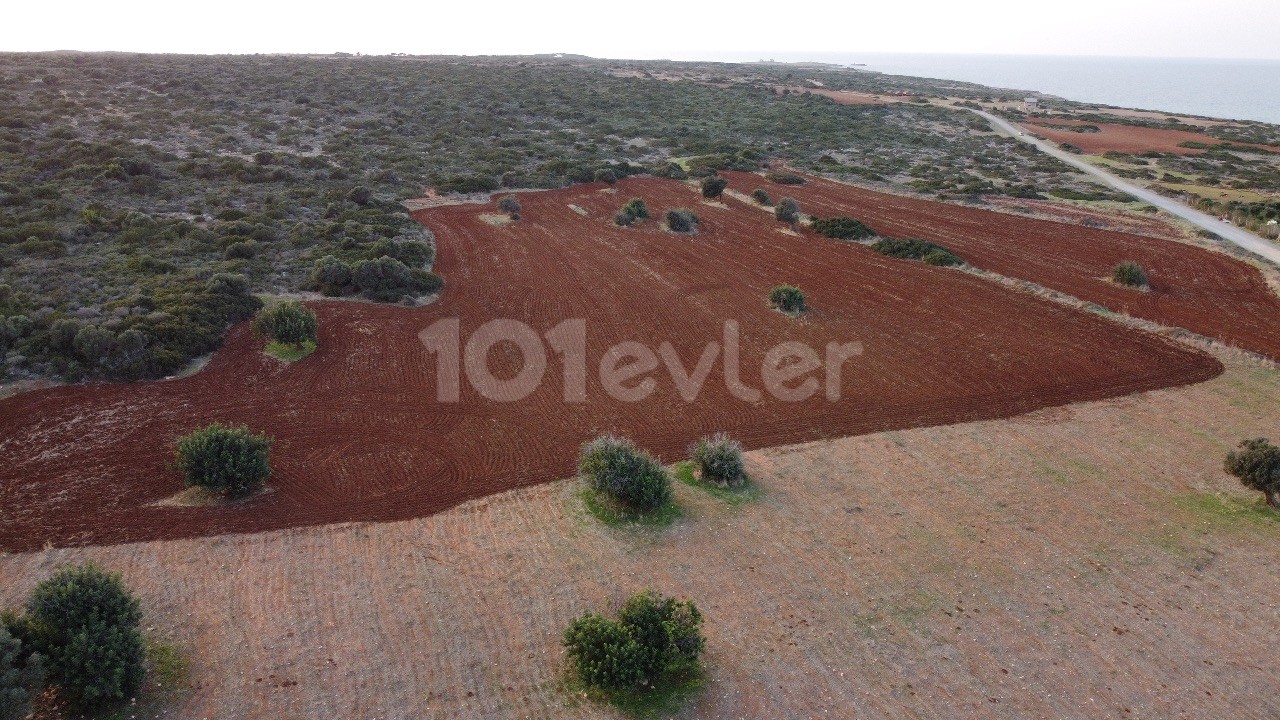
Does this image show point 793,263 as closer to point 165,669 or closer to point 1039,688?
point 1039,688

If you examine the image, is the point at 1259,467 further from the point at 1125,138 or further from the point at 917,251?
the point at 1125,138

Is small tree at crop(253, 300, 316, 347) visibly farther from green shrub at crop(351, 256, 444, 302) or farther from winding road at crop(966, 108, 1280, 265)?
winding road at crop(966, 108, 1280, 265)

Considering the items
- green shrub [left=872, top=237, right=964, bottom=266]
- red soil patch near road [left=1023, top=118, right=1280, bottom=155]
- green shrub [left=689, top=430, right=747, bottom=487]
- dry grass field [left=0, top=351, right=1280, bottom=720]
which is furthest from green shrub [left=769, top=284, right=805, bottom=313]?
red soil patch near road [left=1023, top=118, right=1280, bottom=155]

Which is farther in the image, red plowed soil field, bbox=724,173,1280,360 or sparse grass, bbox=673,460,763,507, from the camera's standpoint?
red plowed soil field, bbox=724,173,1280,360

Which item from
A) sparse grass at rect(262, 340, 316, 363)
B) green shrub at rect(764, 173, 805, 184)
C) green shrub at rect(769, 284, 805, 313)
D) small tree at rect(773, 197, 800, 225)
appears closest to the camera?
sparse grass at rect(262, 340, 316, 363)

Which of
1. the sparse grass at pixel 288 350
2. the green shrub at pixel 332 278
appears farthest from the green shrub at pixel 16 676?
the green shrub at pixel 332 278

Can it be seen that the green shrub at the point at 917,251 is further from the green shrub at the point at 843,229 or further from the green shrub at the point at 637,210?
the green shrub at the point at 637,210

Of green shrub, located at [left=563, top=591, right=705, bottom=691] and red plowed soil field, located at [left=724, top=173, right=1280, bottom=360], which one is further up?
red plowed soil field, located at [left=724, top=173, right=1280, bottom=360]
